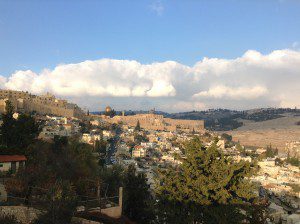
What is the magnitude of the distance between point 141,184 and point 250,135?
181 m

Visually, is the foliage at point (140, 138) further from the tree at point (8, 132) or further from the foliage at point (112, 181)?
the tree at point (8, 132)

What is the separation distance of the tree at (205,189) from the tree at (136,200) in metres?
6.07

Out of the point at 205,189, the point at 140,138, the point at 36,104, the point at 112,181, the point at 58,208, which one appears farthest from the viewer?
the point at 140,138

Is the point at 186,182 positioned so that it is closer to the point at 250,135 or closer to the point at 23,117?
the point at 23,117

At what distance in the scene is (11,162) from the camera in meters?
23.2

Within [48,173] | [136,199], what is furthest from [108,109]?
[48,173]

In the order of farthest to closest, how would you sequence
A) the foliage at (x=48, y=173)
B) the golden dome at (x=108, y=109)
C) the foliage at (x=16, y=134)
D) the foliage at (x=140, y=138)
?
the golden dome at (x=108, y=109) → the foliage at (x=140, y=138) → the foliage at (x=16, y=134) → the foliage at (x=48, y=173)

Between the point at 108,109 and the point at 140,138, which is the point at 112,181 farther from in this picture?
the point at 108,109

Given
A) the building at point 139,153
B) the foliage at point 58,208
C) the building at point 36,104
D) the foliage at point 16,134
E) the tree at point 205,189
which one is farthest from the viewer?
the building at point 36,104

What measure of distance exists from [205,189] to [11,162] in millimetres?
14913

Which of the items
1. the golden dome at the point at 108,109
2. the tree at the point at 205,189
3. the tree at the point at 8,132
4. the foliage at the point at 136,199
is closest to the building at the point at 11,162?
the tree at the point at 8,132

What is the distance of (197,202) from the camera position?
14227mm

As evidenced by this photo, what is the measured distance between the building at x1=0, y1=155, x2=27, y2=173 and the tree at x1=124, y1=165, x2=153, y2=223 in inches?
295

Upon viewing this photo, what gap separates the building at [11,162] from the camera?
22891 mm
